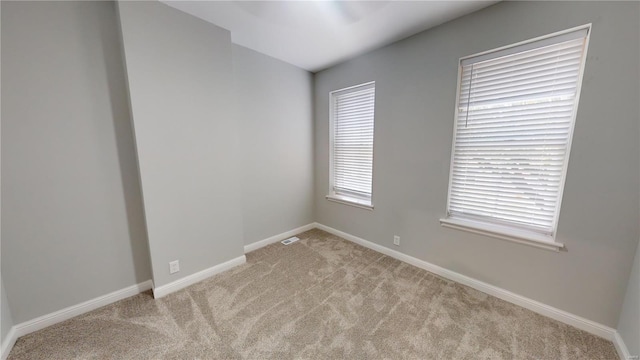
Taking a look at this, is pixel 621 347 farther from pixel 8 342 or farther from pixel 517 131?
pixel 8 342

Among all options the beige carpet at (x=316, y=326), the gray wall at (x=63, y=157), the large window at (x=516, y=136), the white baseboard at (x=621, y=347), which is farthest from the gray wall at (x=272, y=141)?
the white baseboard at (x=621, y=347)

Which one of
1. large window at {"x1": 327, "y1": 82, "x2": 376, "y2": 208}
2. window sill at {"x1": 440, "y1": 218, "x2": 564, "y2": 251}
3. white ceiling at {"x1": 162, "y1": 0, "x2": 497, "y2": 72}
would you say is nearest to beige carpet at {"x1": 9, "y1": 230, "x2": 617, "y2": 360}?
window sill at {"x1": 440, "y1": 218, "x2": 564, "y2": 251}

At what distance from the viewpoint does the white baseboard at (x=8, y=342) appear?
1424 mm

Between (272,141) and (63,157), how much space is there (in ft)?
6.15

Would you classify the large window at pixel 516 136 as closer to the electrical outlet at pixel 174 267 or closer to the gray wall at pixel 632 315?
the gray wall at pixel 632 315

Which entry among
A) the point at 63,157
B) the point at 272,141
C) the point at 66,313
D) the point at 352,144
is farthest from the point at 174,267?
the point at 352,144

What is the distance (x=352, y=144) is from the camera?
A: 3078 millimetres

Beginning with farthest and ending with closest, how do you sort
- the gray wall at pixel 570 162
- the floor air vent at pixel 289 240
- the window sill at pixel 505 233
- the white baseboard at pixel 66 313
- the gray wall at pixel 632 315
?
1. the floor air vent at pixel 289 240
2. the window sill at pixel 505 233
3. the white baseboard at pixel 66 313
4. the gray wall at pixel 570 162
5. the gray wall at pixel 632 315

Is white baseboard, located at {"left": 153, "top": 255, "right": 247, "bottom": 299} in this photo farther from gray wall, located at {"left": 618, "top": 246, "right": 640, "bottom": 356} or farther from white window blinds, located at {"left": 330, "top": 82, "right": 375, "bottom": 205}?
gray wall, located at {"left": 618, "top": 246, "right": 640, "bottom": 356}

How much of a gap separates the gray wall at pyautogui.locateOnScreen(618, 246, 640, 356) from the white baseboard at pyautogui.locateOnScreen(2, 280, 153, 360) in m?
3.63

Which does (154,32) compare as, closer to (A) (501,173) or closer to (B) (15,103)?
(B) (15,103)

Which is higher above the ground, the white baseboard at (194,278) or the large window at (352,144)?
the large window at (352,144)

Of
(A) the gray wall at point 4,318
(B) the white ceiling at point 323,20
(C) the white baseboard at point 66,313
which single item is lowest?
(C) the white baseboard at point 66,313

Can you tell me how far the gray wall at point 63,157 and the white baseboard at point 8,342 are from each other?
84 millimetres
